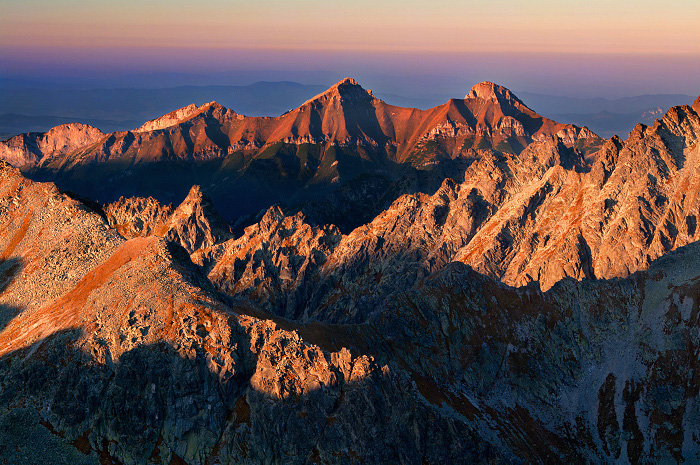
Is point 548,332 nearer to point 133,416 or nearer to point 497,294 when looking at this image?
point 497,294

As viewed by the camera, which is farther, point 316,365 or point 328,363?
point 328,363

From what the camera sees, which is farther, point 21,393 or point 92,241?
point 92,241

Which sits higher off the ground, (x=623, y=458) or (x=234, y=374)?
(x=234, y=374)

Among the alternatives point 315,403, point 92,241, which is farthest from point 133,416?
point 92,241

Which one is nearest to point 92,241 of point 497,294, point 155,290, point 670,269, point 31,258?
point 31,258

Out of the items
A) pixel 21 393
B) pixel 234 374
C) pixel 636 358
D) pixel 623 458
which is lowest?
pixel 623 458

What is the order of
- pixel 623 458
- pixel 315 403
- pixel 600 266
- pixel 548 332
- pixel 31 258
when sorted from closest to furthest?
pixel 315 403 → pixel 623 458 → pixel 31 258 → pixel 548 332 → pixel 600 266

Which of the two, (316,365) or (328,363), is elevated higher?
(328,363)

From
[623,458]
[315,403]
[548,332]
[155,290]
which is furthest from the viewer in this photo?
[548,332]

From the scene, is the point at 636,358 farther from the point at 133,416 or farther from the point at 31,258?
the point at 31,258
